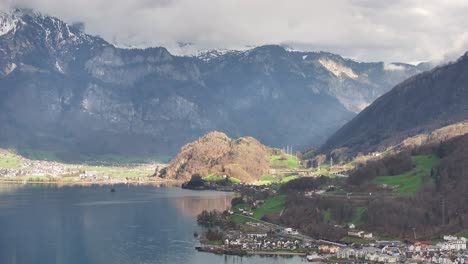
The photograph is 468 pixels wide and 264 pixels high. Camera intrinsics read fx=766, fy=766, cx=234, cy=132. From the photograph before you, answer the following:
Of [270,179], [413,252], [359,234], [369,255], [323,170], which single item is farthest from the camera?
[270,179]

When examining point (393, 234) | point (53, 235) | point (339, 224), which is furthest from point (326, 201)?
point (53, 235)

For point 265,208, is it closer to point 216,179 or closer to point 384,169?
point 384,169

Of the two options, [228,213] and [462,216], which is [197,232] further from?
[462,216]

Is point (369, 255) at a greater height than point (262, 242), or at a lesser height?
lesser

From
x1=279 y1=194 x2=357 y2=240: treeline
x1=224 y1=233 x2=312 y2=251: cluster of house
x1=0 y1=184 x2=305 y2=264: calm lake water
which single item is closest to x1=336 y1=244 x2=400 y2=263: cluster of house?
x1=0 y1=184 x2=305 y2=264: calm lake water

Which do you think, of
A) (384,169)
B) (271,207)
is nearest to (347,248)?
(271,207)

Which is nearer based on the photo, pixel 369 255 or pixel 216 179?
pixel 369 255

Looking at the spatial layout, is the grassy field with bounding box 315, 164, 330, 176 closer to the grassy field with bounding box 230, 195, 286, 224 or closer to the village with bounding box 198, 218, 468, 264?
the grassy field with bounding box 230, 195, 286, 224
